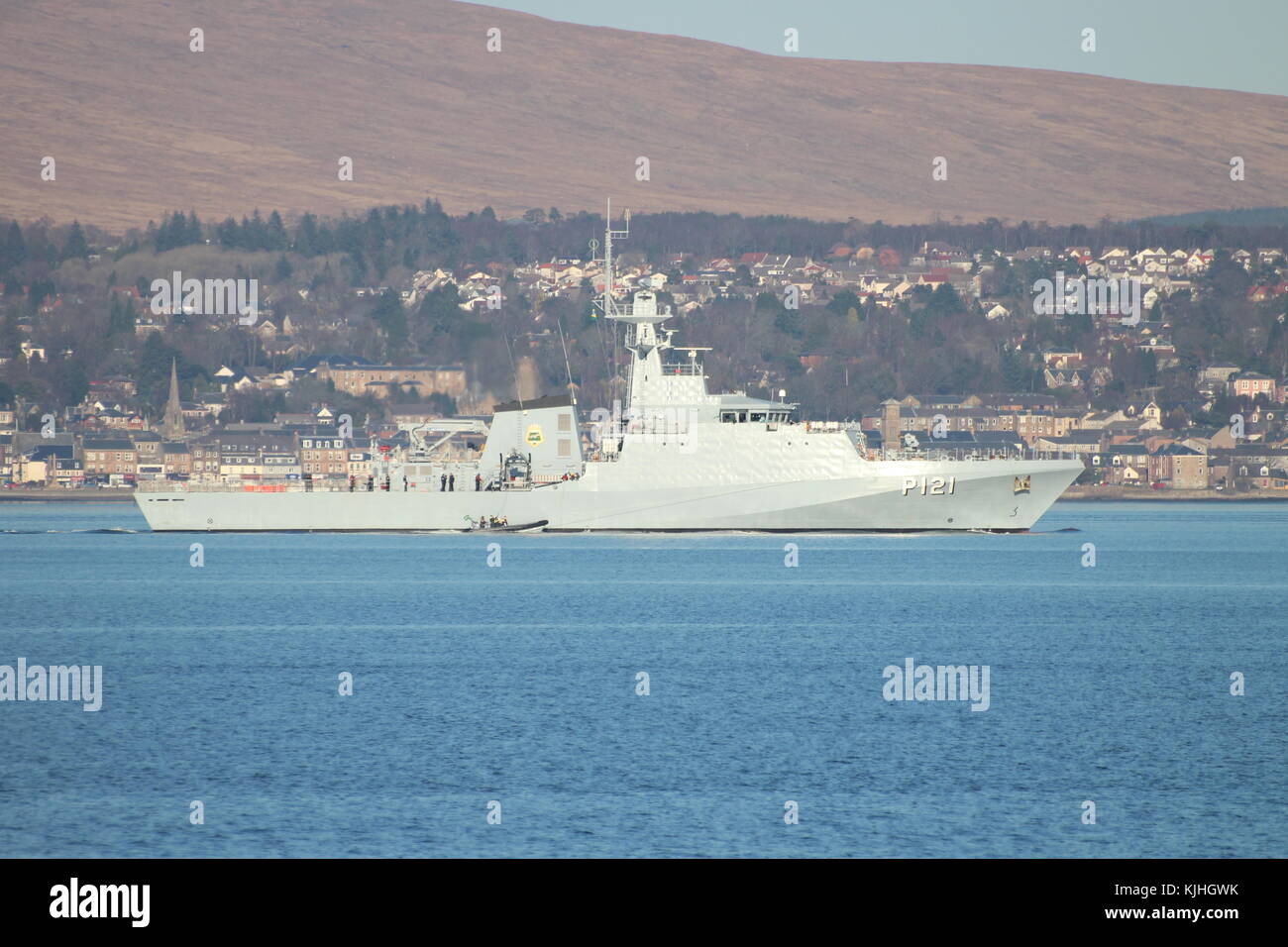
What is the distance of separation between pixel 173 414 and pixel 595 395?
38.4 m

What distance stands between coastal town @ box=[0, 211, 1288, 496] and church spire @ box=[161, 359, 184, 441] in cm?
27

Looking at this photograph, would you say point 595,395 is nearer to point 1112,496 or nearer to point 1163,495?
point 1112,496

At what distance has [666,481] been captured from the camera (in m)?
56.8

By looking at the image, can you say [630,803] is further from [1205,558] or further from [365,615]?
[1205,558]

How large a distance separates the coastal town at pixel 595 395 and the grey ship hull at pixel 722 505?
96.5ft

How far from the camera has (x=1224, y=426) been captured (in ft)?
479

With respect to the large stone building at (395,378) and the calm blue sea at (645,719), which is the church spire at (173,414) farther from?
the calm blue sea at (645,719)

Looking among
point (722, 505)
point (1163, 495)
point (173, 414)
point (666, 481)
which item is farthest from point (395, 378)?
point (722, 505)

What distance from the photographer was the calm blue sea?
18.5m

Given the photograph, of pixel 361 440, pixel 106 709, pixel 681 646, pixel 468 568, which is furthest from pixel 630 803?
pixel 361 440

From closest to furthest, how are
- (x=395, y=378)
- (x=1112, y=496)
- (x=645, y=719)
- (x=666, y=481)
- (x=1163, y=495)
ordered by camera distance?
(x=645, y=719)
(x=666, y=481)
(x=1163, y=495)
(x=1112, y=496)
(x=395, y=378)

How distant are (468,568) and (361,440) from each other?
8582 cm

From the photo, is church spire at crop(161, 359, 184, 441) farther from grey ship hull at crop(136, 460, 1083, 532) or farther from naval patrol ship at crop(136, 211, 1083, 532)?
grey ship hull at crop(136, 460, 1083, 532)

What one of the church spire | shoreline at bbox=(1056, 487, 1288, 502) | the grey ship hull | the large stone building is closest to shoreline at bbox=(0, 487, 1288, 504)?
shoreline at bbox=(1056, 487, 1288, 502)
